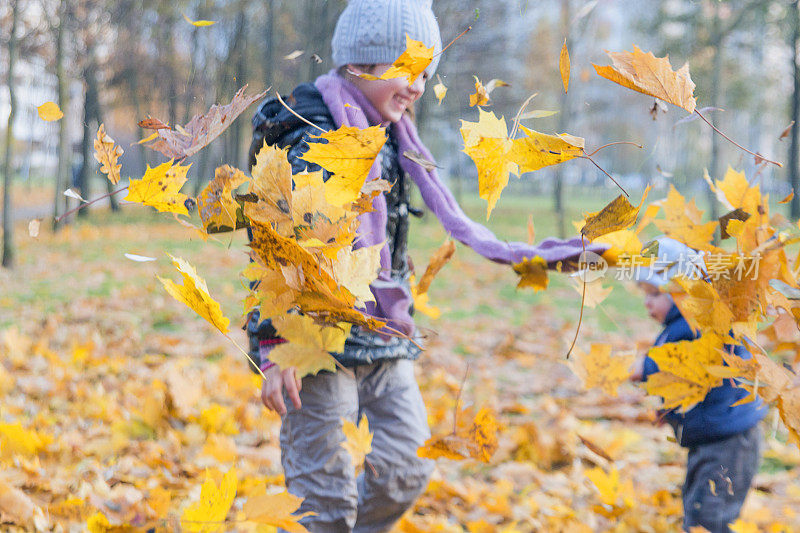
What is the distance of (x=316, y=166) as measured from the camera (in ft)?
4.66

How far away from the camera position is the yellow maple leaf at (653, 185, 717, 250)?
124cm

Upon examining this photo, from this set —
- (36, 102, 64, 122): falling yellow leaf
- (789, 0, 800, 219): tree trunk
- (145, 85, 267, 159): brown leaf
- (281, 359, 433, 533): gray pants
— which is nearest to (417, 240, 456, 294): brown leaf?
(281, 359, 433, 533): gray pants

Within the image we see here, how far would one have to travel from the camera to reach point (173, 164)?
3.43 feet

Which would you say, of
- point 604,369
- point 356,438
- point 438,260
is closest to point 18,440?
point 356,438

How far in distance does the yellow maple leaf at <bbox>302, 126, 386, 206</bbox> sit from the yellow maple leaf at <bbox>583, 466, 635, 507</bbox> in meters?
1.56

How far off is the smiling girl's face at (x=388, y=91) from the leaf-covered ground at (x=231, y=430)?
0.53 m

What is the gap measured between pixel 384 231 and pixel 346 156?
1.62ft

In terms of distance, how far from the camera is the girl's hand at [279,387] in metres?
1.40

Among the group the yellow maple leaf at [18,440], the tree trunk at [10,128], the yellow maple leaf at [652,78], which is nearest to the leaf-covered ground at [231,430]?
the yellow maple leaf at [18,440]

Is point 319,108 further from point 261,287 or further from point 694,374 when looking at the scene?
point 694,374

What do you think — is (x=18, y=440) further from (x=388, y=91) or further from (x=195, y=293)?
(x=388, y=91)

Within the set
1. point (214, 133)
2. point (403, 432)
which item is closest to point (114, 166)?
point (214, 133)

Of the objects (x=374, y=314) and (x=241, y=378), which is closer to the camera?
(x=374, y=314)

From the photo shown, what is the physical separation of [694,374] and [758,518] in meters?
1.18
